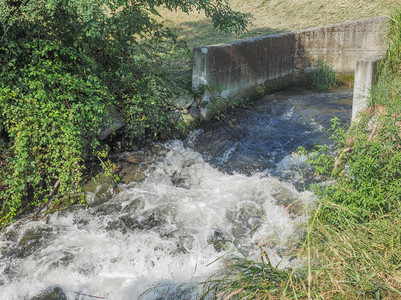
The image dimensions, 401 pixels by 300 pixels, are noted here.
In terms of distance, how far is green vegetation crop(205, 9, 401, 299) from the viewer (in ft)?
9.16

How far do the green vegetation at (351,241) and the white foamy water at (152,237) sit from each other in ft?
1.40

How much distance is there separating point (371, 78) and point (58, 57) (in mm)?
4743

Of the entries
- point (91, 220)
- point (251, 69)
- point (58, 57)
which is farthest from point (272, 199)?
point (251, 69)

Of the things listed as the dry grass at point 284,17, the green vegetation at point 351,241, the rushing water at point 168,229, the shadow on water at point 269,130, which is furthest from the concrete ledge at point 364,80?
the dry grass at point 284,17

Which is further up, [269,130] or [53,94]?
[53,94]

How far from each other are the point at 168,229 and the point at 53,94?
2320 millimetres

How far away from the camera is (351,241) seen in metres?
3.29

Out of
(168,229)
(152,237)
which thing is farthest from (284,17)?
(152,237)

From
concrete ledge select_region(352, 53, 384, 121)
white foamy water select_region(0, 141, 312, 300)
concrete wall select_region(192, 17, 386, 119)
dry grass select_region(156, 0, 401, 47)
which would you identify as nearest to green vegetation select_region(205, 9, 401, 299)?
white foamy water select_region(0, 141, 312, 300)

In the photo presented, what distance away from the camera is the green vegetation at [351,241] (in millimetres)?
2793

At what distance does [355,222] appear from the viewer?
Result: 3.86 m

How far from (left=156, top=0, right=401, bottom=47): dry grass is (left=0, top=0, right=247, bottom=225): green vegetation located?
20.1 ft

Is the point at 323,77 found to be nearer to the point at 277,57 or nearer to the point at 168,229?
the point at 277,57

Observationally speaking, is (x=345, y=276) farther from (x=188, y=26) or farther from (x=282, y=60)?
(x=188, y=26)
